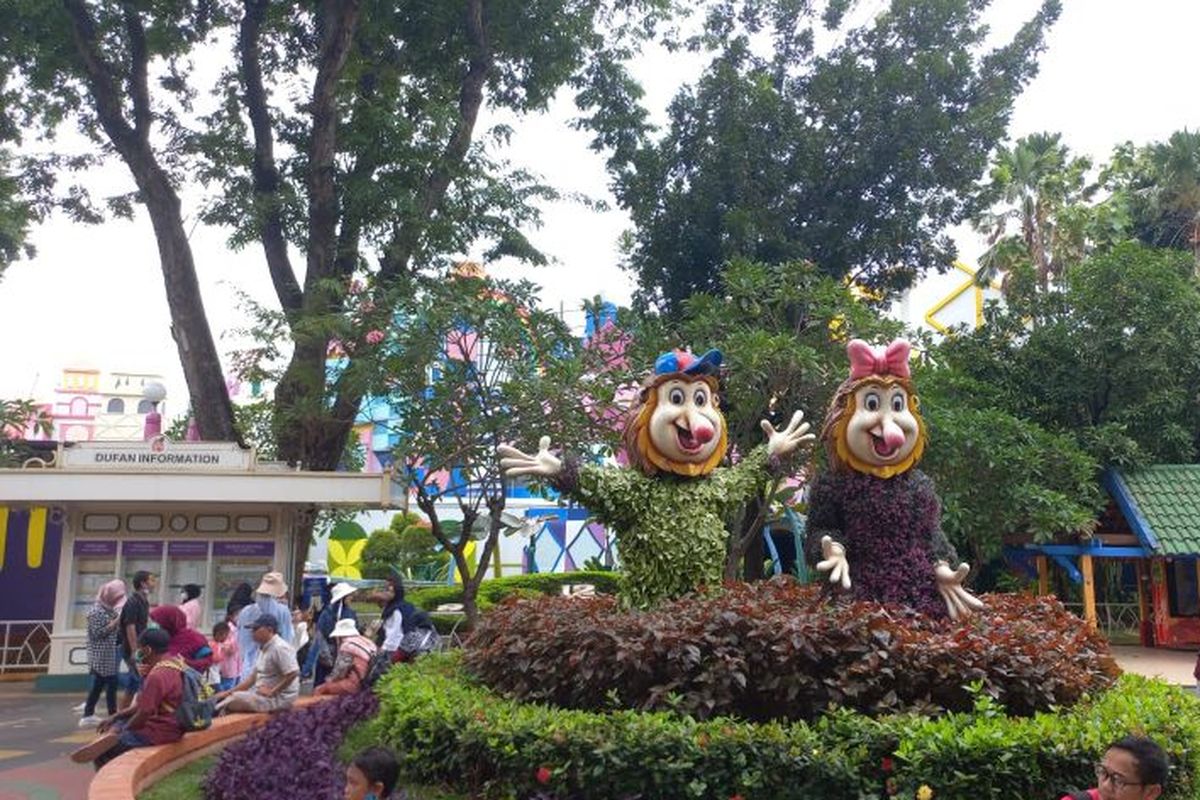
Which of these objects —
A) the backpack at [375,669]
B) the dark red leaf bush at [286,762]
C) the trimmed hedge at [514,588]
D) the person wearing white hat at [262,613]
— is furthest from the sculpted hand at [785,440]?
the trimmed hedge at [514,588]

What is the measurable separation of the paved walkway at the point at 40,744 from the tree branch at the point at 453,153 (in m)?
5.79

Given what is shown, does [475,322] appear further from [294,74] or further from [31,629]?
[31,629]

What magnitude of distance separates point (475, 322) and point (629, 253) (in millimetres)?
7062

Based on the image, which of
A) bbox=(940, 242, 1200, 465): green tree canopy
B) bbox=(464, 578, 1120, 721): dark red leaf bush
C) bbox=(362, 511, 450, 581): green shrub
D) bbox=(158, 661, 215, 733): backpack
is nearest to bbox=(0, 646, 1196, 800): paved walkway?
bbox=(158, 661, 215, 733): backpack

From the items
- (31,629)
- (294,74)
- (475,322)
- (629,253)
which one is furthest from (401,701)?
(629,253)

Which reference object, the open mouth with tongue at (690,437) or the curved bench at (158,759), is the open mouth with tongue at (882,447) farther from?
the curved bench at (158,759)

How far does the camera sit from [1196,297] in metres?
16.8

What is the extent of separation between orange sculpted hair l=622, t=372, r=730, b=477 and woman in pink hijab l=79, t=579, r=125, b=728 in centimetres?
515

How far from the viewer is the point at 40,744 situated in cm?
839

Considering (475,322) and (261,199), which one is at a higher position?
(261,199)

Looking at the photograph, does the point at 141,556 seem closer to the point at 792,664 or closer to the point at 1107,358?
the point at 792,664

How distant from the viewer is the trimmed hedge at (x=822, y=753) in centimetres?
450

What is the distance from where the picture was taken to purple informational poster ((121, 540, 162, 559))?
12180 millimetres


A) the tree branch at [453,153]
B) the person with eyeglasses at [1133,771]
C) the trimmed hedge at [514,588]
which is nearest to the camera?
the person with eyeglasses at [1133,771]
